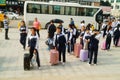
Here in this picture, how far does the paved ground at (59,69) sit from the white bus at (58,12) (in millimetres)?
12783

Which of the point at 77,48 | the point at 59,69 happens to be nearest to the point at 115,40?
the point at 77,48

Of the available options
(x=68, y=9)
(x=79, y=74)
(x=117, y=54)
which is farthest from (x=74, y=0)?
(x=79, y=74)

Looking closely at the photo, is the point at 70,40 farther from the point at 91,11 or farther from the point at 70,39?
the point at 91,11

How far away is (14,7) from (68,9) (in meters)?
33.3

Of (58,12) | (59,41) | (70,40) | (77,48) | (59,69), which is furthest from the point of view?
(58,12)

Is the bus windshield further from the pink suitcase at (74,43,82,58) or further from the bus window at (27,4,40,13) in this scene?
the pink suitcase at (74,43,82,58)

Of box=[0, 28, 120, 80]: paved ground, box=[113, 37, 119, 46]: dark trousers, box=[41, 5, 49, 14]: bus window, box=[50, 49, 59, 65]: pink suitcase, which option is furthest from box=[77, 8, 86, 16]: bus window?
box=[50, 49, 59, 65]: pink suitcase

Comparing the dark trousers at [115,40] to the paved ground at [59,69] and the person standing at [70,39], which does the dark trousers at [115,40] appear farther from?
the person standing at [70,39]

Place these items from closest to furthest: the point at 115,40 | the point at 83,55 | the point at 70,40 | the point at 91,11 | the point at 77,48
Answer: the point at 83,55 → the point at 77,48 → the point at 70,40 → the point at 115,40 → the point at 91,11

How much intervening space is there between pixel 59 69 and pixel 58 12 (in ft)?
58.7

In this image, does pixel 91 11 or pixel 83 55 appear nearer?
pixel 83 55

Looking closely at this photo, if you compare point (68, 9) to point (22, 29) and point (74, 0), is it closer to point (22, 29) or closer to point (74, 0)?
point (22, 29)

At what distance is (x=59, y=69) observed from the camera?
13.0 metres

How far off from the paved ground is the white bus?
41.9 feet
